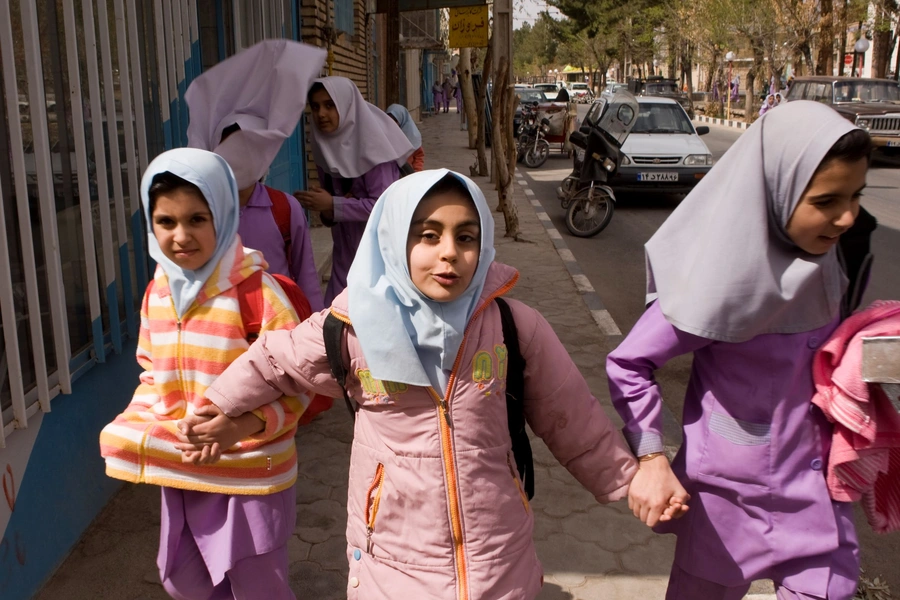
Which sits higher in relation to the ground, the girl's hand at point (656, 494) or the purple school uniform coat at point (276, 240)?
the purple school uniform coat at point (276, 240)

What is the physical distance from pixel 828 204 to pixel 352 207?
8.73ft

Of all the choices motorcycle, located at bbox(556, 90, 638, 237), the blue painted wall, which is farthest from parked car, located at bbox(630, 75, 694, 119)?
the blue painted wall

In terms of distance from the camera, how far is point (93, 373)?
3.46 m

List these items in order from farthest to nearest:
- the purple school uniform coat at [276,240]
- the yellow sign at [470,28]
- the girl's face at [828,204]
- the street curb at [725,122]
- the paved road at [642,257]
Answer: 1. the street curb at [725,122]
2. the yellow sign at [470,28]
3. the paved road at [642,257]
4. the purple school uniform coat at [276,240]
5. the girl's face at [828,204]

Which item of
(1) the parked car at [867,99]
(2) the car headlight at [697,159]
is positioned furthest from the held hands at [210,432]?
(1) the parked car at [867,99]

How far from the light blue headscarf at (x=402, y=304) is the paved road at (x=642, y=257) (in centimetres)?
229

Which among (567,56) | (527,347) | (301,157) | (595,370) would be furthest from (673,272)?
(567,56)

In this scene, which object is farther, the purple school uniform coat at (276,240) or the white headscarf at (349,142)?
the white headscarf at (349,142)

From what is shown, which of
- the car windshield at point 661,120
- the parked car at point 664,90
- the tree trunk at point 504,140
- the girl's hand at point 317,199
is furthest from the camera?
the parked car at point 664,90

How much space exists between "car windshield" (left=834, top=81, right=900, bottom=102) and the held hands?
62.8ft

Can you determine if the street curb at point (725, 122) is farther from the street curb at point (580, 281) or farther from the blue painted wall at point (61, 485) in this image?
the blue painted wall at point (61, 485)

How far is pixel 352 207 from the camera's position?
4.12 m

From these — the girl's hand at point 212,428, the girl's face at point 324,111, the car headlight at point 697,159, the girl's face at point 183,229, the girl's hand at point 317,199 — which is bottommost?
the car headlight at point 697,159

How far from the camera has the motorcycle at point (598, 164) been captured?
10.0 metres
